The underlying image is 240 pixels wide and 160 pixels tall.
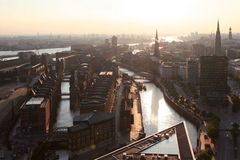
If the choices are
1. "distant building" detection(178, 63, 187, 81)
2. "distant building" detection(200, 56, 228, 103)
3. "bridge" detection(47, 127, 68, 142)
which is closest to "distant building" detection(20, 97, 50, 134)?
"bridge" detection(47, 127, 68, 142)

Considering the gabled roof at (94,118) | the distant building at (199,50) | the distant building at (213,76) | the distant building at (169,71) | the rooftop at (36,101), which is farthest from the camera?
the distant building at (199,50)

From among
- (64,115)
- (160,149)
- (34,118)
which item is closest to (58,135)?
(34,118)

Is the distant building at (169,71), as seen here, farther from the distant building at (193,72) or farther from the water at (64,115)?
the water at (64,115)

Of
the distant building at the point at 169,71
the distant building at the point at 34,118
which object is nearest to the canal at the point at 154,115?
the distant building at the point at 34,118

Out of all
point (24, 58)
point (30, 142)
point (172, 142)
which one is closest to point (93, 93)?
point (30, 142)

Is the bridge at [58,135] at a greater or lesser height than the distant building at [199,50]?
lesser

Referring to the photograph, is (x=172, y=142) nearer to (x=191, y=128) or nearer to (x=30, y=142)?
(x=30, y=142)

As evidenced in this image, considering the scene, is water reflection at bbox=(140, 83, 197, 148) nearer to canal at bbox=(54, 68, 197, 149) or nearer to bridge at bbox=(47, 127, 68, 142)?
canal at bbox=(54, 68, 197, 149)
